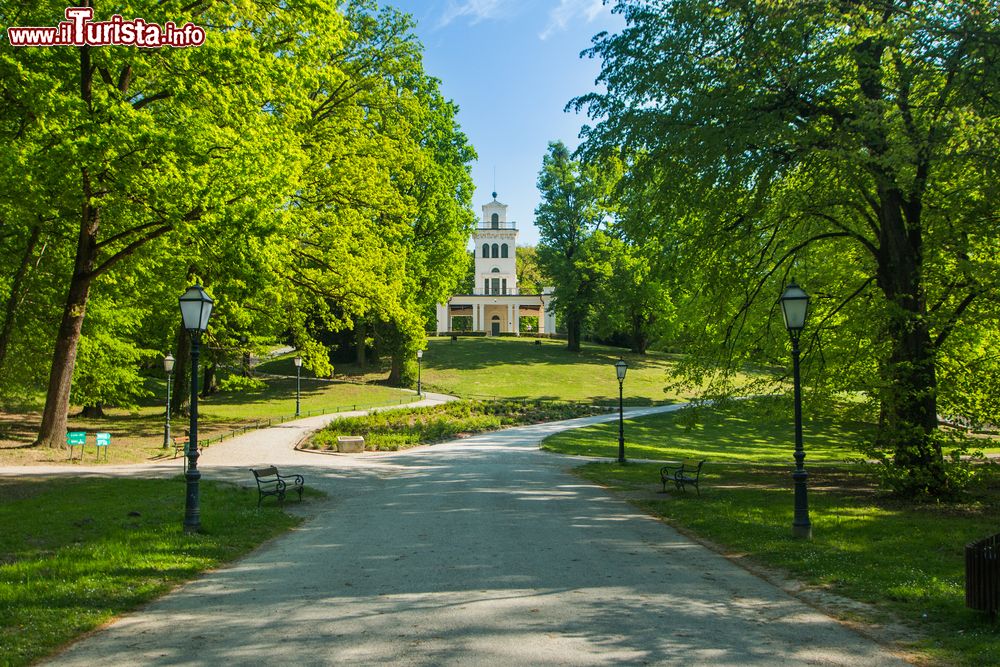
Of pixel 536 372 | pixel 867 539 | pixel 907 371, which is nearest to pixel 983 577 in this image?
pixel 867 539

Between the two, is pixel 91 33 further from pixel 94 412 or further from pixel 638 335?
pixel 638 335

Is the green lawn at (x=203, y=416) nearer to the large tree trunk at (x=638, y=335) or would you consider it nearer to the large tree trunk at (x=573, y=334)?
the large tree trunk at (x=573, y=334)

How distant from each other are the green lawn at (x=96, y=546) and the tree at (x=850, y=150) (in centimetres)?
1081

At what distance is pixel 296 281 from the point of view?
25.4 metres

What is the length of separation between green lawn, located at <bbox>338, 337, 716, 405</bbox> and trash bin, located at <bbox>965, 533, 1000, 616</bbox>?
3338cm

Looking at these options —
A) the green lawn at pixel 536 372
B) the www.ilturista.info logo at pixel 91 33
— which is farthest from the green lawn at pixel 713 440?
the www.ilturista.info logo at pixel 91 33

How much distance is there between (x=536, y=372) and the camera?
176ft

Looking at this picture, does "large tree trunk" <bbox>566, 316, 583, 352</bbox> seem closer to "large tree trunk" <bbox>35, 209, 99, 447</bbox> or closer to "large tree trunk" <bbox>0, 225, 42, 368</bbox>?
"large tree trunk" <bbox>0, 225, 42, 368</bbox>

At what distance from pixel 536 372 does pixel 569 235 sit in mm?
15799

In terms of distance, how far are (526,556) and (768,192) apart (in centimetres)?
1021

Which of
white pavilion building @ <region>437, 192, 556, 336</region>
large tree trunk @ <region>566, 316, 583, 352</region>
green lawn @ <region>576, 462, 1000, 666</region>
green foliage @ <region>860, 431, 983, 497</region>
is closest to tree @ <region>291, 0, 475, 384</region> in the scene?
green lawn @ <region>576, 462, 1000, 666</region>

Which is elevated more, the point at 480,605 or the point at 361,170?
the point at 361,170

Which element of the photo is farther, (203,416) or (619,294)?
(619,294)

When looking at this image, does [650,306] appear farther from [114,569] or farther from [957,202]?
[114,569]
